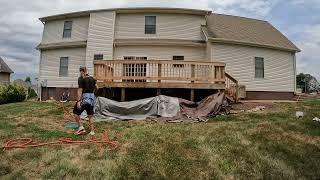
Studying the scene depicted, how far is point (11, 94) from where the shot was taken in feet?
81.8

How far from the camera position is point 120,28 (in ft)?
70.2

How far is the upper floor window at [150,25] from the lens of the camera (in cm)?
2138

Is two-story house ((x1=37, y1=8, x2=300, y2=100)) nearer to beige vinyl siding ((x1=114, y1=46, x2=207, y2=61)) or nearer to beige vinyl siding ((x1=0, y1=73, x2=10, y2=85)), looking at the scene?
beige vinyl siding ((x1=114, y1=46, x2=207, y2=61))

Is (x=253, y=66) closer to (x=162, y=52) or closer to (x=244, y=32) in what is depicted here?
(x=244, y=32)

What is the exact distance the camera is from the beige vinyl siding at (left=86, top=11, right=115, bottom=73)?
21.0 metres

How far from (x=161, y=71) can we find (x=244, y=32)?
1036 centimetres

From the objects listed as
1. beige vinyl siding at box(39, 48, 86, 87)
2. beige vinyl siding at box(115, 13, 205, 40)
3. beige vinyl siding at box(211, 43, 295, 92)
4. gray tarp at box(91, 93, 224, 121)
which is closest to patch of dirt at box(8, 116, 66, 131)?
gray tarp at box(91, 93, 224, 121)

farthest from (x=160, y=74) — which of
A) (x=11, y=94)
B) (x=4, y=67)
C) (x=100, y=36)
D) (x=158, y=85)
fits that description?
(x=4, y=67)

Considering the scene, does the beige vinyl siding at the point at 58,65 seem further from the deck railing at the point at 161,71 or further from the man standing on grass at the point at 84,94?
the man standing on grass at the point at 84,94

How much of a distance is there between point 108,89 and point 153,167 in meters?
8.51

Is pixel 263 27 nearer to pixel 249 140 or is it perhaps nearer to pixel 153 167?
pixel 249 140

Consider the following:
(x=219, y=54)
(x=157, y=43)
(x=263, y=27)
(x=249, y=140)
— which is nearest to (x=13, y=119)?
(x=249, y=140)

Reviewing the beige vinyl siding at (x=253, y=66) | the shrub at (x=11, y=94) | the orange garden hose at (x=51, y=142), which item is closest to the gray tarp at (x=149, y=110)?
the orange garden hose at (x=51, y=142)

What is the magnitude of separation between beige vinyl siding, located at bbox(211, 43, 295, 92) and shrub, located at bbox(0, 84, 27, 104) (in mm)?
14173
